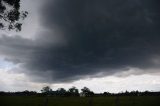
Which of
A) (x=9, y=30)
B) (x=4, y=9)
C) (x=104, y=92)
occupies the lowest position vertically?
(x=9, y=30)

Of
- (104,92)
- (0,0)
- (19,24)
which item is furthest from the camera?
(104,92)

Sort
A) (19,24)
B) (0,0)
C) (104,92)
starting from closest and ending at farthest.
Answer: (0,0), (19,24), (104,92)

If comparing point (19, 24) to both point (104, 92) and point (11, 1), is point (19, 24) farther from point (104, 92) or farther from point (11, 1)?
point (104, 92)

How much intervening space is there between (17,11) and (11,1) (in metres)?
1.40

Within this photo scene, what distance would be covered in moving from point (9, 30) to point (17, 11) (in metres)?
2.43

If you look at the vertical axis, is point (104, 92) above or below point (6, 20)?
above

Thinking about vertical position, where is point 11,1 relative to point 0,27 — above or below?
above

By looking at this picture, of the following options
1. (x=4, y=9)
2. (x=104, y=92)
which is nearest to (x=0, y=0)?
(x=4, y=9)

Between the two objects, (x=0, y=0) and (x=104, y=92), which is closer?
(x=0, y=0)

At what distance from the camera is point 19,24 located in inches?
1132

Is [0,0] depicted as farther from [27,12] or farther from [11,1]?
[27,12]

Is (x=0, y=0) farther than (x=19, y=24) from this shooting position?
No

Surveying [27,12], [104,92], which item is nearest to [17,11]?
[27,12]

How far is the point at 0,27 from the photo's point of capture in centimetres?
2770
